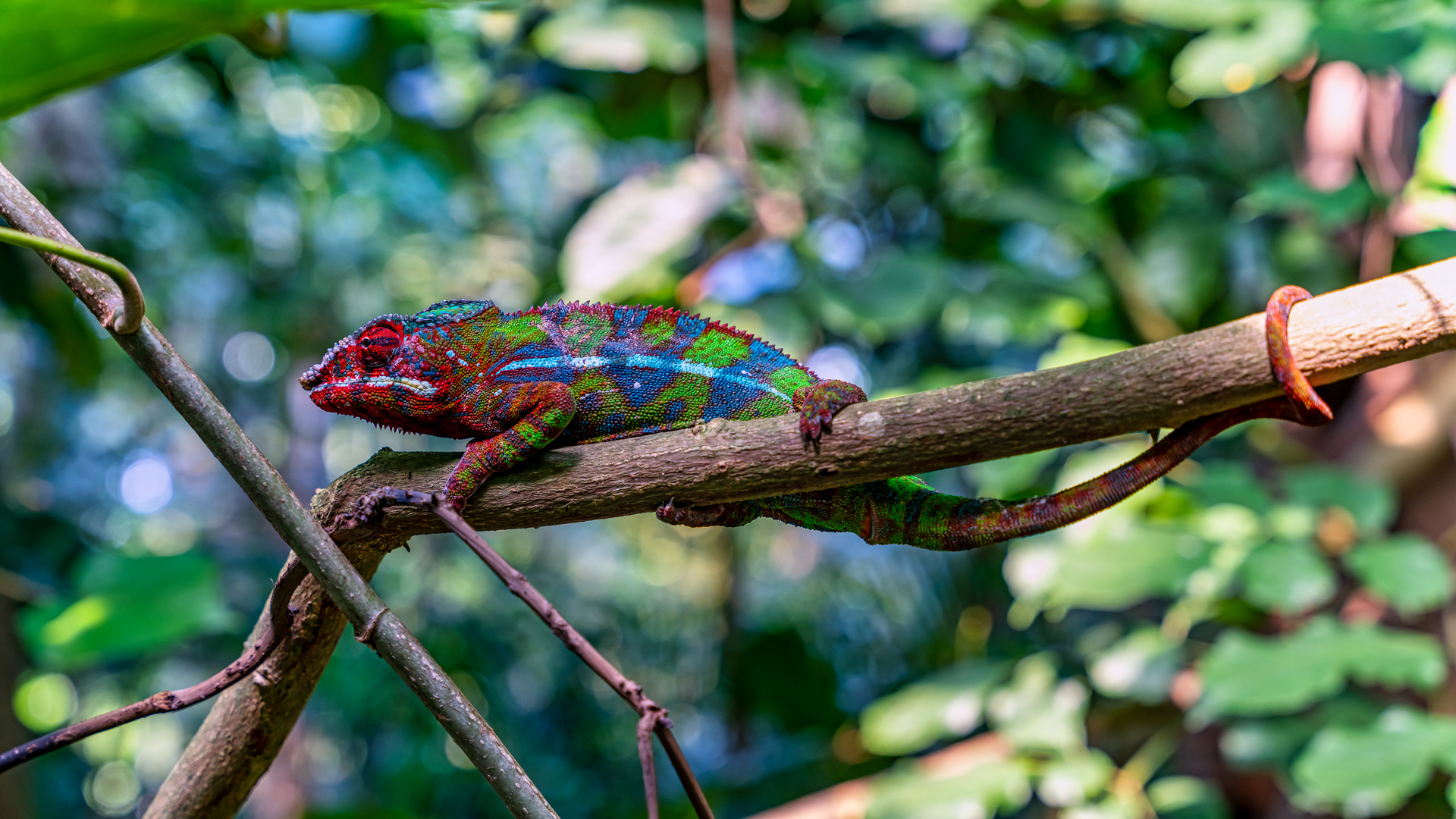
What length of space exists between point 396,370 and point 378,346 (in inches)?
1.9

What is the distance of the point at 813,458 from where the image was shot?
41.8 inches

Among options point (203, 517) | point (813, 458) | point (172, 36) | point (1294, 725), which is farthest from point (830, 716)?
point (203, 517)

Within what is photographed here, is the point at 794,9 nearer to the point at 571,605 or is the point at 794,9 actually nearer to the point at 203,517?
the point at 571,605

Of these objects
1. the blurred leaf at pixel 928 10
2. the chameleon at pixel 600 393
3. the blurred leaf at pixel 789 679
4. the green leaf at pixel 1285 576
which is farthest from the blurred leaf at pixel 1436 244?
the blurred leaf at pixel 789 679

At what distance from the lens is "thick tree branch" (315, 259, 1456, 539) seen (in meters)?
0.92

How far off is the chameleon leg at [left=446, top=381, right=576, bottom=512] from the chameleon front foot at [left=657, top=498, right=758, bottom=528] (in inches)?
8.0

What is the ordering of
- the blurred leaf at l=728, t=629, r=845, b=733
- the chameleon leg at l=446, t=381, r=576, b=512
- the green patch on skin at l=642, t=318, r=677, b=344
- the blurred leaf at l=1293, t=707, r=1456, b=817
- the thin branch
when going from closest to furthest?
the thin branch < the chameleon leg at l=446, t=381, r=576, b=512 < the green patch on skin at l=642, t=318, r=677, b=344 < the blurred leaf at l=1293, t=707, r=1456, b=817 < the blurred leaf at l=728, t=629, r=845, b=733

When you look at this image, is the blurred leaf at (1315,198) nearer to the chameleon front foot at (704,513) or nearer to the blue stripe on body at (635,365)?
the blue stripe on body at (635,365)

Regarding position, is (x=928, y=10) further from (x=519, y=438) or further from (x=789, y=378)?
(x=519, y=438)

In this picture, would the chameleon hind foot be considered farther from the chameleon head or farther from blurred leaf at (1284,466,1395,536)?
blurred leaf at (1284,466,1395,536)

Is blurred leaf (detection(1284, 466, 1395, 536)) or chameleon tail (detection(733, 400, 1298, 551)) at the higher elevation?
blurred leaf (detection(1284, 466, 1395, 536))

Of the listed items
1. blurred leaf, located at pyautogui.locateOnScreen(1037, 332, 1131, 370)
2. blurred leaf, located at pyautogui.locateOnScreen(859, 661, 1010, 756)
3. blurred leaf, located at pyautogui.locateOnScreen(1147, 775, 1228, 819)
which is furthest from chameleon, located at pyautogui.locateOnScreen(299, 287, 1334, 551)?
blurred leaf, located at pyautogui.locateOnScreen(1147, 775, 1228, 819)

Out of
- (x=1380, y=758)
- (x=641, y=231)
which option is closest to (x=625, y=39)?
(x=641, y=231)

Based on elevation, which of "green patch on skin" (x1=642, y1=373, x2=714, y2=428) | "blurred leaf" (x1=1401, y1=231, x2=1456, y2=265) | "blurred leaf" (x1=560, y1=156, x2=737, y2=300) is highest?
"blurred leaf" (x1=560, y1=156, x2=737, y2=300)
